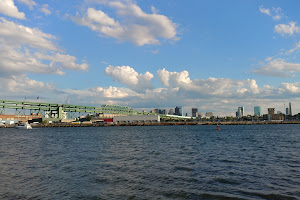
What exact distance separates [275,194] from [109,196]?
1026cm

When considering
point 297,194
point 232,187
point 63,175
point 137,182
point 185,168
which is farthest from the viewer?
point 185,168

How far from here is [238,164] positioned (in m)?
24.8

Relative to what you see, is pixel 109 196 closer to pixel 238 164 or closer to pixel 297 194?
pixel 297 194

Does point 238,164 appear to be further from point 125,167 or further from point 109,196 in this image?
point 109,196

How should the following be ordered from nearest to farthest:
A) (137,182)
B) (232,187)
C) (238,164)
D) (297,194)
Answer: (297,194)
(232,187)
(137,182)
(238,164)

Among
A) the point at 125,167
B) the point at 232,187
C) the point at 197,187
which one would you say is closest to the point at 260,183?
the point at 232,187

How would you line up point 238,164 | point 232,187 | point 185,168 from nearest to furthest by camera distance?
point 232,187 → point 185,168 → point 238,164

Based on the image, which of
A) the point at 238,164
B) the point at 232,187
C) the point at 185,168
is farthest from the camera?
the point at 238,164

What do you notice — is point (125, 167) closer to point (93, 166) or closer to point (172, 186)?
point (93, 166)

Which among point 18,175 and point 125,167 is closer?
point 18,175

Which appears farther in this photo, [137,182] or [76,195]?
[137,182]

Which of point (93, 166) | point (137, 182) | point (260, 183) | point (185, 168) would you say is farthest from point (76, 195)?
point (260, 183)

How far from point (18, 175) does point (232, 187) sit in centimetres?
1810

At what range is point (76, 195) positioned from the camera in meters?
15.2
